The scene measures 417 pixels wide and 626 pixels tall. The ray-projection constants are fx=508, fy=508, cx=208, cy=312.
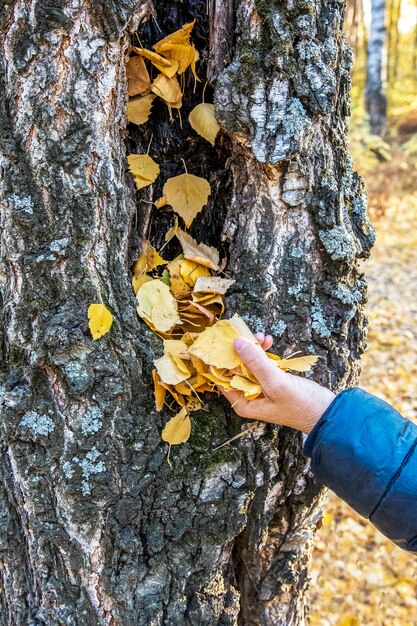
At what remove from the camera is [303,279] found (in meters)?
1.31

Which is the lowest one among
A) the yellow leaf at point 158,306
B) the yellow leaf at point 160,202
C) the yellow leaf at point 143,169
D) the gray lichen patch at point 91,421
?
the gray lichen patch at point 91,421

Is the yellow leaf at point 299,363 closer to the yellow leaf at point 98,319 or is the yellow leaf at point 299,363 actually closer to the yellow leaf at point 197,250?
the yellow leaf at point 197,250

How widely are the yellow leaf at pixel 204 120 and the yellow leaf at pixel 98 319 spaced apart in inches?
19.3

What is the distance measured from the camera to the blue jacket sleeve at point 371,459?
1.14 meters

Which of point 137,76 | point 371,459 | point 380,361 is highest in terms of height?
point 137,76

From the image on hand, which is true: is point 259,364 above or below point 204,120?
below

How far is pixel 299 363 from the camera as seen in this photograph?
3.98 ft

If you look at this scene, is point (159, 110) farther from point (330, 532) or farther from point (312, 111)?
point (330, 532)

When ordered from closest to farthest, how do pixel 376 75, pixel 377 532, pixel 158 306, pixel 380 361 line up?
1. pixel 158 306
2. pixel 377 532
3. pixel 380 361
4. pixel 376 75

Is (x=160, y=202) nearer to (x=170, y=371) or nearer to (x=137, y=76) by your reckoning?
(x=137, y=76)

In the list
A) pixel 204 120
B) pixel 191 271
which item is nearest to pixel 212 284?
pixel 191 271

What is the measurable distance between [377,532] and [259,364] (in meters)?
2.00

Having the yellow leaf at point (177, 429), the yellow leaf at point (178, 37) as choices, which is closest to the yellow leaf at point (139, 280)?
the yellow leaf at point (177, 429)

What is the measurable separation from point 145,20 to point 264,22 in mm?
278
